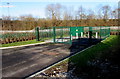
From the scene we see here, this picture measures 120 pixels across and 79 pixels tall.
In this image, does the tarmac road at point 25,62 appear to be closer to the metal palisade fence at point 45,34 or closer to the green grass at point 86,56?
the green grass at point 86,56

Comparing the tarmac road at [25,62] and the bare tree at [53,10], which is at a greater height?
the bare tree at [53,10]

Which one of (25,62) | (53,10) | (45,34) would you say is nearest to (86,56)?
(25,62)

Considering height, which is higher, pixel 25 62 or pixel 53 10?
pixel 53 10

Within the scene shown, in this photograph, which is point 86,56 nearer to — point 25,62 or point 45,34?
point 25,62

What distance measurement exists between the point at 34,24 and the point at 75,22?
1198cm

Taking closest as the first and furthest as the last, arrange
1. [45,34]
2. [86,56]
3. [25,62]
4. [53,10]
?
[25,62]
[86,56]
[45,34]
[53,10]

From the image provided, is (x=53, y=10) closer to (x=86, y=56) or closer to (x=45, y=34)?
(x=45, y=34)

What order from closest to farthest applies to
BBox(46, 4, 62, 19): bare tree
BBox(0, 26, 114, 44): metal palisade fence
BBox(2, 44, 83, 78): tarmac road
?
BBox(2, 44, 83, 78): tarmac road, BBox(0, 26, 114, 44): metal palisade fence, BBox(46, 4, 62, 19): bare tree

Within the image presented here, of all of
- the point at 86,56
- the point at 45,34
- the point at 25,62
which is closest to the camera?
the point at 25,62

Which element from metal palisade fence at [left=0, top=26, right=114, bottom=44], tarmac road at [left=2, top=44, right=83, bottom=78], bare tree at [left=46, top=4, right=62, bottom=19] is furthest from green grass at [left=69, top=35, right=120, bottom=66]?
bare tree at [left=46, top=4, right=62, bottom=19]

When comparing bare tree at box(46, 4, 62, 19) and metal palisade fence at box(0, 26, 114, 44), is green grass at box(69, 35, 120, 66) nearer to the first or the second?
metal palisade fence at box(0, 26, 114, 44)

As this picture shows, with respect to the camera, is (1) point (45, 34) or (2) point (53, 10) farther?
(2) point (53, 10)

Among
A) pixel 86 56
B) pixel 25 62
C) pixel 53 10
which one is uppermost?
pixel 53 10

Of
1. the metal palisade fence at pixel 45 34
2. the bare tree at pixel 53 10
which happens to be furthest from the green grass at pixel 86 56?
the bare tree at pixel 53 10
